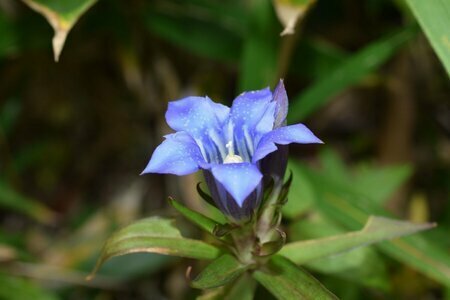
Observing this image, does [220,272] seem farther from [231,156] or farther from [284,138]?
[284,138]

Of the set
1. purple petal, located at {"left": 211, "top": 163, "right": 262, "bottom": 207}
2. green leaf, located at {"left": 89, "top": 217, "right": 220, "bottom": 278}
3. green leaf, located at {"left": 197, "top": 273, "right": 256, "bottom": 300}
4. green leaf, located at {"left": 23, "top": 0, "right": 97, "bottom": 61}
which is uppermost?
green leaf, located at {"left": 23, "top": 0, "right": 97, "bottom": 61}

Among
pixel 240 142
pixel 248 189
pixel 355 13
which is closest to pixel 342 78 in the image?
pixel 355 13

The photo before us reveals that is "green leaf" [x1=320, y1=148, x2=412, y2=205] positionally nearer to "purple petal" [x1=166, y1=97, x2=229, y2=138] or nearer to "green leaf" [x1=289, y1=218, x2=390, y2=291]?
"green leaf" [x1=289, y1=218, x2=390, y2=291]

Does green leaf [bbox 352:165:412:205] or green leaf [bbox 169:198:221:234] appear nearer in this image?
green leaf [bbox 169:198:221:234]

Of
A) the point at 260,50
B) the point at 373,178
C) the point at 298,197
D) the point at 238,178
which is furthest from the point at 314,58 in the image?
the point at 238,178

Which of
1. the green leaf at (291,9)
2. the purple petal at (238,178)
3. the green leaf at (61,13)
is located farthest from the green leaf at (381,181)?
the purple petal at (238,178)

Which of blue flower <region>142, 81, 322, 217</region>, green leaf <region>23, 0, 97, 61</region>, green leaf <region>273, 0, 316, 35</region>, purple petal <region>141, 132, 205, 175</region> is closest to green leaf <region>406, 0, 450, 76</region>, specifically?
green leaf <region>273, 0, 316, 35</region>

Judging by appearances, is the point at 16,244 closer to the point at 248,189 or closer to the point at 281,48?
the point at 281,48
